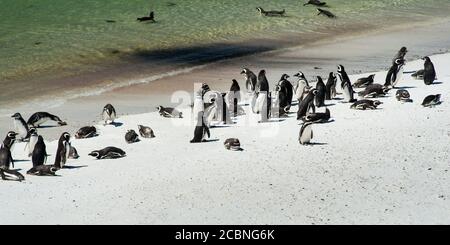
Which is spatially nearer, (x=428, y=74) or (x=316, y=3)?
(x=428, y=74)

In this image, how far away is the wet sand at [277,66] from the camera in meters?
Result: 19.1

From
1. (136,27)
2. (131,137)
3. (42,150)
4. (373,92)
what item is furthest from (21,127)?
(136,27)

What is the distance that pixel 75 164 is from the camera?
534 inches

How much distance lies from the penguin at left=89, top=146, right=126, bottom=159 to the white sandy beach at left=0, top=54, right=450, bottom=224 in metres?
0.12

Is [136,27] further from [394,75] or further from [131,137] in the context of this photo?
[131,137]

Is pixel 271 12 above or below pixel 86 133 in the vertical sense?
above

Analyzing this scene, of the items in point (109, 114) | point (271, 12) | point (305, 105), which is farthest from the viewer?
point (271, 12)

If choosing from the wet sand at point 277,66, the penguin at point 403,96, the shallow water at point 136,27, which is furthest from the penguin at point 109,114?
the penguin at point 403,96

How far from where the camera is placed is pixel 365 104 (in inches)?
650

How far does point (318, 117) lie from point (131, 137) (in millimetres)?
3560

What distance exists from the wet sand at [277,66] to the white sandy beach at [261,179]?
3364 millimetres
